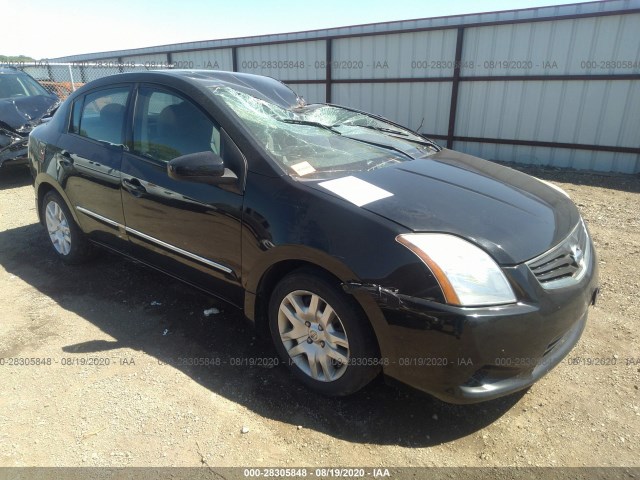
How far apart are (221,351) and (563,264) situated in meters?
2.08

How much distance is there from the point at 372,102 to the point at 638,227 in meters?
6.68

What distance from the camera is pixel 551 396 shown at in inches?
96.4

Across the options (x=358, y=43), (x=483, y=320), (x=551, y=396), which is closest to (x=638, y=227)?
(x=551, y=396)

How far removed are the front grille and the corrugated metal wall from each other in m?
6.97

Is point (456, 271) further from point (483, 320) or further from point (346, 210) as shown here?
point (346, 210)

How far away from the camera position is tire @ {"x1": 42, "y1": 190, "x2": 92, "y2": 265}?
156 inches

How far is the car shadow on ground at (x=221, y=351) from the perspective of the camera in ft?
7.43

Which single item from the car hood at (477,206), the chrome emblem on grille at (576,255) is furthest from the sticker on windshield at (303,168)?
the chrome emblem on grille at (576,255)

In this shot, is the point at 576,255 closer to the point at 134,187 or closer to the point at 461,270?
the point at 461,270

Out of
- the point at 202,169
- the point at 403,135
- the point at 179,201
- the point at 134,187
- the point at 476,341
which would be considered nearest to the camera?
the point at 476,341

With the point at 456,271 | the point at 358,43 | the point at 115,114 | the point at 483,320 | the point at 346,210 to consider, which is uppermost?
the point at 358,43

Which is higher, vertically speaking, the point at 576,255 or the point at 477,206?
the point at 477,206

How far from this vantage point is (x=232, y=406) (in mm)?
2385

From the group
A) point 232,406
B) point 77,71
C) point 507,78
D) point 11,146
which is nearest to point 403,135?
point 232,406
